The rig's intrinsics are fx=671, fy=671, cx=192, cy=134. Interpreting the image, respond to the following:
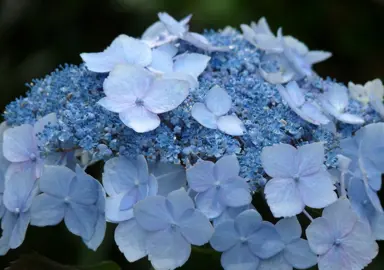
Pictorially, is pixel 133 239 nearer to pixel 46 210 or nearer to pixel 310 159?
pixel 46 210

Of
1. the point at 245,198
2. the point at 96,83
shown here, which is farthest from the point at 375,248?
the point at 96,83

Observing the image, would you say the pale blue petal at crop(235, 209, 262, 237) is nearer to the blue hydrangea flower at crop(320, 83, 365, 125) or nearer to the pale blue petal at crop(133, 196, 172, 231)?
the pale blue petal at crop(133, 196, 172, 231)

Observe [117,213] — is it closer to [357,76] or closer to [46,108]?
[46,108]

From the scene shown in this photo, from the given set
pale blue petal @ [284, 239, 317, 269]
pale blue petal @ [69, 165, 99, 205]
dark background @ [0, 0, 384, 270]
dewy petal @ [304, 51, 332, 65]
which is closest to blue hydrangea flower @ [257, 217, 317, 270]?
pale blue petal @ [284, 239, 317, 269]

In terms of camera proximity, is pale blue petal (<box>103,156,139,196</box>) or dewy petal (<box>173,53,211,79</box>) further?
dewy petal (<box>173,53,211,79</box>)

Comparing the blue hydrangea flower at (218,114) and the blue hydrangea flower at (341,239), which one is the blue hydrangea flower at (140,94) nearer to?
the blue hydrangea flower at (218,114)

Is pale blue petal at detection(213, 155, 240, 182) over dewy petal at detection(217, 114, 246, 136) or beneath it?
beneath

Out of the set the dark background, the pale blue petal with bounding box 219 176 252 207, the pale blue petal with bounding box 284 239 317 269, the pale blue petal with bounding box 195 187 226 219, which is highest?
the pale blue petal with bounding box 219 176 252 207

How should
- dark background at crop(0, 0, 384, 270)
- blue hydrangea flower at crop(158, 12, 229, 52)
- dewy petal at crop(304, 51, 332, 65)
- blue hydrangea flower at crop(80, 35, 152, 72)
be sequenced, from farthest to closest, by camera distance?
dark background at crop(0, 0, 384, 270) → dewy petal at crop(304, 51, 332, 65) → blue hydrangea flower at crop(158, 12, 229, 52) → blue hydrangea flower at crop(80, 35, 152, 72)
